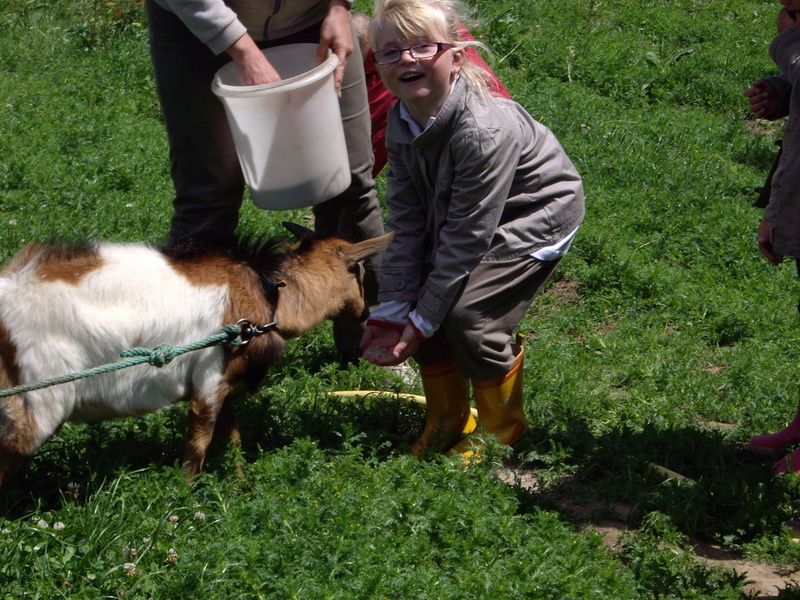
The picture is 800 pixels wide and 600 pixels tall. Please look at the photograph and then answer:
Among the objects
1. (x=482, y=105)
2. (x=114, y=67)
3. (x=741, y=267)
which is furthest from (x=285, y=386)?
(x=114, y=67)

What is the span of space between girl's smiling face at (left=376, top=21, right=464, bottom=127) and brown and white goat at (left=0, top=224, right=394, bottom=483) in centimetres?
65

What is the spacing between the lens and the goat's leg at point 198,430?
4.29 m

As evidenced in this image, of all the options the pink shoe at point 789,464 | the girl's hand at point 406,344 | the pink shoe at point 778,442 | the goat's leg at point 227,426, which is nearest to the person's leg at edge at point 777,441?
the pink shoe at point 778,442

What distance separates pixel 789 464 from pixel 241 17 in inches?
122

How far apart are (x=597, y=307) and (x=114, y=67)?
518cm

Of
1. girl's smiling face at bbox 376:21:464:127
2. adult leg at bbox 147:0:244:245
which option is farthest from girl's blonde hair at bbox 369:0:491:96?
adult leg at bbox 147:0:244:245

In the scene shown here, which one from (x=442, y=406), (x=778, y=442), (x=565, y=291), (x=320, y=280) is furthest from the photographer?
(x=565, y=291)

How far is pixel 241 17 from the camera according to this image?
15.8 feet

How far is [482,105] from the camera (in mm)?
4324

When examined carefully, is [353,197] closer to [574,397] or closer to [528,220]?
[528,220]

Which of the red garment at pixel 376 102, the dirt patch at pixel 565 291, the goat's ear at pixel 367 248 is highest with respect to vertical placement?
the red garment at pixel 376 102

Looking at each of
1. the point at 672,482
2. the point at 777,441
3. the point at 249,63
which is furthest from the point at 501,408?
the point at 249,63

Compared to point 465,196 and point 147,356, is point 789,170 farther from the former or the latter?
point 147,356

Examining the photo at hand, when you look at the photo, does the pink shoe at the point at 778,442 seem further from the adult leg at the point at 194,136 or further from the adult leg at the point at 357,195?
A: the adult leg at the point at 194,136
